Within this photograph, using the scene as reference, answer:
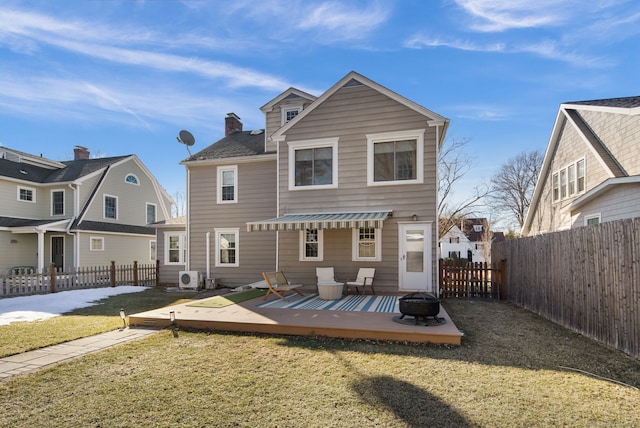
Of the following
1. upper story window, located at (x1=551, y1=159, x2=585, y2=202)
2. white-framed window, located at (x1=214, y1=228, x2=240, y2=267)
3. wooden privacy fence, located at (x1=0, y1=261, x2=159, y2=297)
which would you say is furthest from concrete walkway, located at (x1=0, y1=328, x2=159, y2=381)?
upper story window, located at (x1=551, y1=159, x2=585, y2=202)

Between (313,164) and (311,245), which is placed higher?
(313,164)

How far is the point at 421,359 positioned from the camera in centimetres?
589

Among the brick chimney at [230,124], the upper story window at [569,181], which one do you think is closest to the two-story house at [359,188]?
the brick chimney at [230,124]

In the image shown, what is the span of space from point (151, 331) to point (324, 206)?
7254 mm

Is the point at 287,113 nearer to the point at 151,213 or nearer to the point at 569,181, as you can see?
the point at 569,181

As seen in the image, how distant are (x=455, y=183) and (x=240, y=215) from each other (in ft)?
59.6

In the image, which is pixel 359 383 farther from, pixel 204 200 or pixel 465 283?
pixel 204 200

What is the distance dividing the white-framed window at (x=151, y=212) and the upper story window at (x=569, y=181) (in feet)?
89.3

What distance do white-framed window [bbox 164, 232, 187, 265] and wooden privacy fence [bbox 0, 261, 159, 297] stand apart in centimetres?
88

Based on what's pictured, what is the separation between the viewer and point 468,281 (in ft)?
41.9

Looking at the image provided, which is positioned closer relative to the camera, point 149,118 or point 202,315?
point 202,315

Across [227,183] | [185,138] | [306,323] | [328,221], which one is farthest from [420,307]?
[185,138]

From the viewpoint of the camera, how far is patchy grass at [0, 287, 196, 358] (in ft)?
22.8

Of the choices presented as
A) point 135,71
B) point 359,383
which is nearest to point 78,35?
point 135,71
